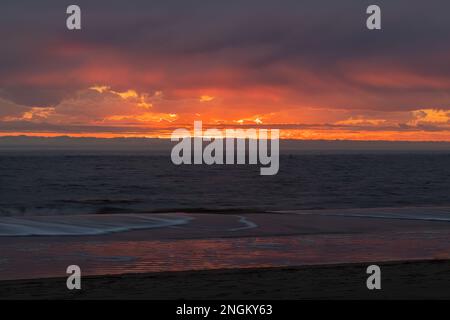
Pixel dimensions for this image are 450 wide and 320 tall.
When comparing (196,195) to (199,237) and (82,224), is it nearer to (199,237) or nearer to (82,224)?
(82,224)

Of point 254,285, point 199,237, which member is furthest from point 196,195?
point 254,285

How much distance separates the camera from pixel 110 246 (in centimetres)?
1844

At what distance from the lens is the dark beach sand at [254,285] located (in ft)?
37.2

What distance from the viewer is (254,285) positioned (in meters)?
12.3

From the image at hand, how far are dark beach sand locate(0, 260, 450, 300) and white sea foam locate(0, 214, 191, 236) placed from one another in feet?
31.0

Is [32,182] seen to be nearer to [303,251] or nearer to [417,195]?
[417,195]

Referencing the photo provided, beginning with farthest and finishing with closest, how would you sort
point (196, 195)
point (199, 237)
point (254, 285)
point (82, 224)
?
point (196, 195)
point (82, 224)
point (199, 237)
point (254, 285)

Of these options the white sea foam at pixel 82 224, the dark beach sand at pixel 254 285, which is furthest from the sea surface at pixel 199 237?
the dark beach sand at pixel 254 285

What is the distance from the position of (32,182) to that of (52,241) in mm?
45448

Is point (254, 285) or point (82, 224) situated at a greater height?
point (82, 224)

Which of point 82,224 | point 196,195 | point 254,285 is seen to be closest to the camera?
point 254,285

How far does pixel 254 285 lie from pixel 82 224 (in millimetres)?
14186

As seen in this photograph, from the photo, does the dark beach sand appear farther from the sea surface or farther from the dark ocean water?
the dark ocean water
